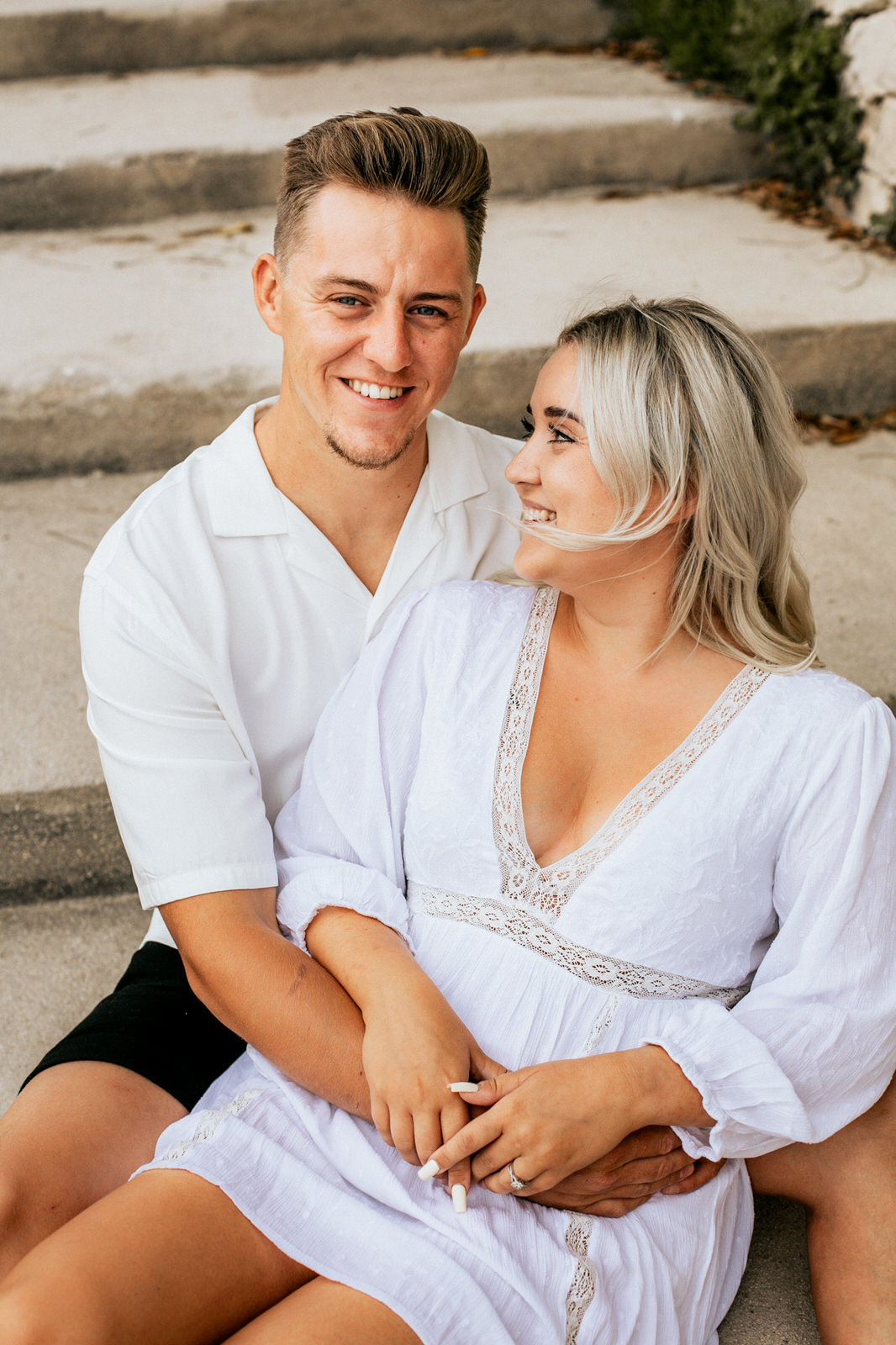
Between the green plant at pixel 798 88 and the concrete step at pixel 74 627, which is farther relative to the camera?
the green plant at pixel 798 88

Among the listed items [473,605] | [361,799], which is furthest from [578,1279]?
[473,605]

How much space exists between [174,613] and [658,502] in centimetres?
74

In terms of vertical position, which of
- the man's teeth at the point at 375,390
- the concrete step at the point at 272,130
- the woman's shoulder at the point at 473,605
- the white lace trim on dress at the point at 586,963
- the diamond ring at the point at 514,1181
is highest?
the concrete step at the point at 272,130

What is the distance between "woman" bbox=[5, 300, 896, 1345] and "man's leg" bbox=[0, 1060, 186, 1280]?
0.41 ft

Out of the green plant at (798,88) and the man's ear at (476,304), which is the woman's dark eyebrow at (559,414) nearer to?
the man's ear at (476,304)

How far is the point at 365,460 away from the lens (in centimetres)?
190

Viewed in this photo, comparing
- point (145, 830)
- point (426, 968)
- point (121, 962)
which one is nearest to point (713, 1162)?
point (426, 968)

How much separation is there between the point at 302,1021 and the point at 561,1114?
14.6 inches

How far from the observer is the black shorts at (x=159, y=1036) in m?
1.76

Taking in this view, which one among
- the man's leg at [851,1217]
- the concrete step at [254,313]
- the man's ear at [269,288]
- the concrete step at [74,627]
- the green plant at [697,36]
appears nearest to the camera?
the man's leg at [851,1217]

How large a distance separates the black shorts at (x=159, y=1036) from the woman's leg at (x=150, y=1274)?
0.32 meters

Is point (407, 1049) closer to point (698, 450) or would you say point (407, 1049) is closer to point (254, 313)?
point (698, 450)

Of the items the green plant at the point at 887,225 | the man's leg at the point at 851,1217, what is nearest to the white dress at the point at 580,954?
the man's leg at the point at 851,1217

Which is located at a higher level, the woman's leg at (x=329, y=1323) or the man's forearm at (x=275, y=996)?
the man's forearm at (x=275, y=996)
